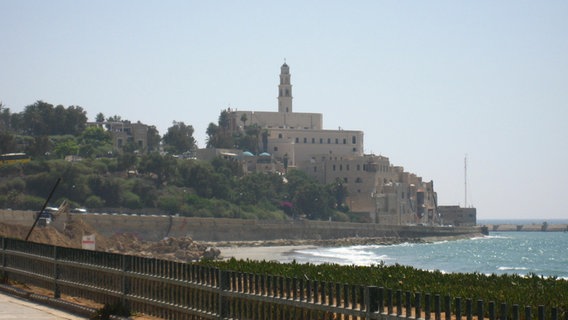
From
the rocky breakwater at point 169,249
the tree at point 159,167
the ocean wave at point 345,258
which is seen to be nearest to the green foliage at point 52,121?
the tree at point 159,167

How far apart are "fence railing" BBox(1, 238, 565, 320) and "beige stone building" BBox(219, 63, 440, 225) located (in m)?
128

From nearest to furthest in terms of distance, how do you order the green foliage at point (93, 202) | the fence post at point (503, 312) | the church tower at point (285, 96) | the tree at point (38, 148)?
1. the fence post at point (503, 312)
2. the green foliage at point (93, 202)
3. the tree at point (38, 148)
4. the church tower at point (285, 96)

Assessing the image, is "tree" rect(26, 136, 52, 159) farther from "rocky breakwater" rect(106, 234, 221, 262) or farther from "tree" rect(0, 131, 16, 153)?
"rocky breakwater" rect(106, 234, 221, 262)

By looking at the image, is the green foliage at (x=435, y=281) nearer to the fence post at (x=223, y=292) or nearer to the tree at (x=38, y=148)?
the fence post at (x=223, y=292)

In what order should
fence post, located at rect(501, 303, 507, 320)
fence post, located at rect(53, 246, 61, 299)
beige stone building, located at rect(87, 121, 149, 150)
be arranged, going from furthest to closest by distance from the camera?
1. beige stone building, located at rect(87, 121, 149, 150)
2. fence post, located at rect(53, 246, 61, 299)
3. fence post, located at rect(501, 303, 507, 320)

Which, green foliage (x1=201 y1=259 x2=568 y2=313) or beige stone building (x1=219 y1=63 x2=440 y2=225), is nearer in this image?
green foliage (x1=201 y1=259 x2=568 y2=313)

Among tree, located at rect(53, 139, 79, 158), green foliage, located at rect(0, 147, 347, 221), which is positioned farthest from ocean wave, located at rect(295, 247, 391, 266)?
tree, located at rect(53, 139, 79, 158)

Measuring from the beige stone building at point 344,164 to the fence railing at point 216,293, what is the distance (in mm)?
128210

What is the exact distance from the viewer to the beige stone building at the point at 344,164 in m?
151

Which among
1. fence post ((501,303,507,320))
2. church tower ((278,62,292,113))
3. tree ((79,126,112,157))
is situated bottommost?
fence post ((501,303,507,320))

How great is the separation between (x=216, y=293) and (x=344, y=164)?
455 ft

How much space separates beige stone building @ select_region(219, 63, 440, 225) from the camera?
151 metres

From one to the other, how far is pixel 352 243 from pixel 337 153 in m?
40.8

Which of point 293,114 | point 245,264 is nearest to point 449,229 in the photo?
point 293,114
